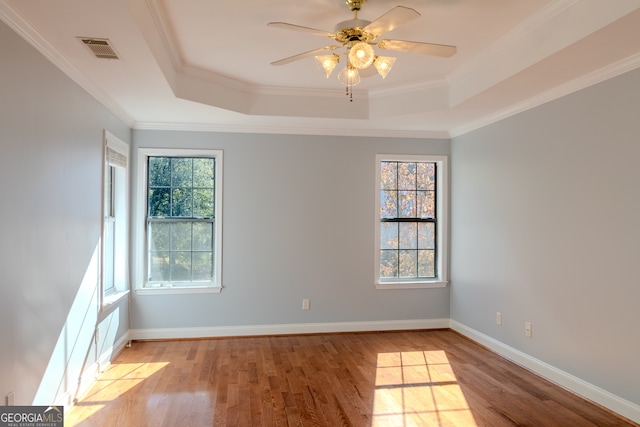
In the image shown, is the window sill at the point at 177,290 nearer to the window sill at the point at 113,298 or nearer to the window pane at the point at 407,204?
the window sill at the point at 113,298

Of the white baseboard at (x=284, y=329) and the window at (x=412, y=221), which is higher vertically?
the window at (x=412, y=221)

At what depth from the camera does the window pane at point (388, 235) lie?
5.37 metres

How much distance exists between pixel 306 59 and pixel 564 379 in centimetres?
331

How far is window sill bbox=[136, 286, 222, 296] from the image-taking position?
4.86 metres

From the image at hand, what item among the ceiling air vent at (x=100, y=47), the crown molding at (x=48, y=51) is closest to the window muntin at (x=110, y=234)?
the crown molding at (x=48, y=51)

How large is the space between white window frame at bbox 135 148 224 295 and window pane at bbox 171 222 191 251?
0.30 metres

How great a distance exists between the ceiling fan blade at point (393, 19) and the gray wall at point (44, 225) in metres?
1.89

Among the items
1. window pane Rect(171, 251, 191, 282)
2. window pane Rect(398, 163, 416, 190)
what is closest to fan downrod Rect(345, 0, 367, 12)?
window pane Rect(398, 163, 416, 190)

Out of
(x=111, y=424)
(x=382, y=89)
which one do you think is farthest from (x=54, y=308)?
(x=382, y=89)

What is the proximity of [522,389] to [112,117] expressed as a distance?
168 inches

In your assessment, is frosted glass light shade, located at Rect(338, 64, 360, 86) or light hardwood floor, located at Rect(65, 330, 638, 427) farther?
light hardwood floor, located at Rect(65, 330, 638, 427)

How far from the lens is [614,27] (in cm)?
241

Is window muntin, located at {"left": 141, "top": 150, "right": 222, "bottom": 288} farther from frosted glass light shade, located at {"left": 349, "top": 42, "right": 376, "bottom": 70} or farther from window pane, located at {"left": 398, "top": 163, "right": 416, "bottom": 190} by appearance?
frosted glass light shade, located at {"left": 349, "top": 42, "right": 376, "bottom": 70}

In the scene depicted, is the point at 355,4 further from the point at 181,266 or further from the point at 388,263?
the point at 181,266
